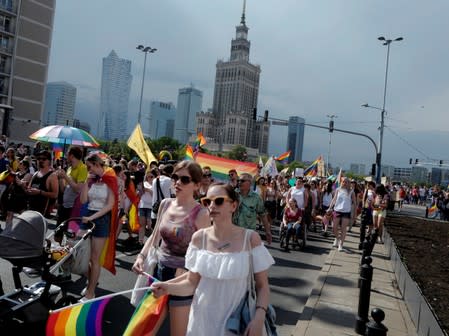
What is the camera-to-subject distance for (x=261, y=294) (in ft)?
9.11

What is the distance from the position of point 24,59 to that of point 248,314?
69405 mm

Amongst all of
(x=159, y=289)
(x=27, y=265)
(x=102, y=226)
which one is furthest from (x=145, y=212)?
(x=159, y=289)

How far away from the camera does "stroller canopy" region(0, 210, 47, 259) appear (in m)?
3.99

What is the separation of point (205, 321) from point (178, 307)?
58 cm

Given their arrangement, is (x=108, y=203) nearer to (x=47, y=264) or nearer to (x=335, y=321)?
(x=47, y=264)

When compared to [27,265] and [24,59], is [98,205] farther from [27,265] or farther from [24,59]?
[24,59]

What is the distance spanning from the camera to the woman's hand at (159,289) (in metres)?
2.94

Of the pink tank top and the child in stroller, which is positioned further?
the child in stroller

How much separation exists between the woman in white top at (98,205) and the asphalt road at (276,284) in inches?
11.9

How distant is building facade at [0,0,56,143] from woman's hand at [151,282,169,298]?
206 ft

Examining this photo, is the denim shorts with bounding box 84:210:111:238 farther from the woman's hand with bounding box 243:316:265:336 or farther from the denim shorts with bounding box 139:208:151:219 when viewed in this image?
the denim shorts with bounding box 139:208:151:219

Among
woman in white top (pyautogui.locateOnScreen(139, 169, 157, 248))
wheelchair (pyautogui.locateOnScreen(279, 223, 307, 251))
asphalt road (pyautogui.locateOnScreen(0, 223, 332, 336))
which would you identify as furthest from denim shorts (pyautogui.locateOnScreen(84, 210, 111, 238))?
wheelchair (pyautogui.locateOnScreen(279, 223, 307, 251))

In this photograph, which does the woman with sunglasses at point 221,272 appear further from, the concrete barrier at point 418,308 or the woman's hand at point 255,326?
the concrete barrier at point 418,308

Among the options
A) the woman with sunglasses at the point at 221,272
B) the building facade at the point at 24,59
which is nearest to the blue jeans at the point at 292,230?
the woman with sunglasses at the point at 221,272
